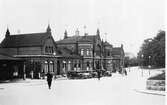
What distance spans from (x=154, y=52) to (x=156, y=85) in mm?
2182

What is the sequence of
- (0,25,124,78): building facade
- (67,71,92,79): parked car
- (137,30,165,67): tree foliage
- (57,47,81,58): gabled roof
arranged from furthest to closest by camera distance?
(57,47,81,58): gabled roof, (67,71,92,79): parked car, (0,25,124,78): building facade, (137,30,165,67): tree foliage

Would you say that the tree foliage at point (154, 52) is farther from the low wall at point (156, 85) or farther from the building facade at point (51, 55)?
the building facade at point (51, 55)

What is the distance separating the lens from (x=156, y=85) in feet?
52.3

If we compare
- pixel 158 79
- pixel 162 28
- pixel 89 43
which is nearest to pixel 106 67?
pixel 89 43

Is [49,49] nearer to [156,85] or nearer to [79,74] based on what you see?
[79,74]

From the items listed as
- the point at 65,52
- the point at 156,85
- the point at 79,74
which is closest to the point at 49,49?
the point at 79,74

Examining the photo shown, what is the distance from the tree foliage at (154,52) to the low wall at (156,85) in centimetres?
101

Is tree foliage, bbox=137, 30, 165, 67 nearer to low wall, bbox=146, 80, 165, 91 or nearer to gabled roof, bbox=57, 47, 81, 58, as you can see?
low wall, bbox=146, 80, 165, 91

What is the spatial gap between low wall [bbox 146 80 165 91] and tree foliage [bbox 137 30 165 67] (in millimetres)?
1008

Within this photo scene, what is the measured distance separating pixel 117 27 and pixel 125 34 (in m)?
0.42

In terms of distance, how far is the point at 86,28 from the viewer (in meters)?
15.3

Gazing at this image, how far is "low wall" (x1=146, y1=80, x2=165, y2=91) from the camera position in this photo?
1521 centimetres

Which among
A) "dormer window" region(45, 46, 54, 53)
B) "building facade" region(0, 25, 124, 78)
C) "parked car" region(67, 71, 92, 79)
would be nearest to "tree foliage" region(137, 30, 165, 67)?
"building facade" region(0, 25, 124, 78)

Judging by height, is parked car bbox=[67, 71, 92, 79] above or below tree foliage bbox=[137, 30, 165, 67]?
below
